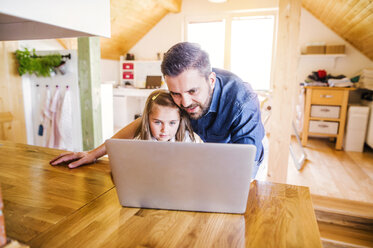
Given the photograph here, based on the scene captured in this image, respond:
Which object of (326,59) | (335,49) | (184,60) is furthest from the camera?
(326,59)

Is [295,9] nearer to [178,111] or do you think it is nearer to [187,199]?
[178,111]

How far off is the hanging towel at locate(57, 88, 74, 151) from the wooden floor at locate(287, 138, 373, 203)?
267cm

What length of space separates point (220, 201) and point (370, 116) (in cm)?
410

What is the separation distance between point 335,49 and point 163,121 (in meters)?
4.17

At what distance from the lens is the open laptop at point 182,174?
Result: 0.63 m

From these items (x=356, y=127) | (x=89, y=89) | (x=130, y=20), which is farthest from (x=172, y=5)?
(x=356, y=127)

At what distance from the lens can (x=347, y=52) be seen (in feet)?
14.4

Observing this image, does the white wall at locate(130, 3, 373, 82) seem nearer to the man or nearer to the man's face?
the man

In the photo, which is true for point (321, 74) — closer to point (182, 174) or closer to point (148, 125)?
point (148, 125)

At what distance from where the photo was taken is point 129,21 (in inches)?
186

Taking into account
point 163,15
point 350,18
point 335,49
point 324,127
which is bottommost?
point 324,127

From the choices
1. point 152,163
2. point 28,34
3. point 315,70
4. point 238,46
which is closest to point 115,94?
point 238,46

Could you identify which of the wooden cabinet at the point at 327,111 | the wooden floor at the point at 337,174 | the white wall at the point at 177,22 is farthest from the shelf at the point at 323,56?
the wooden floor at the point at 337,174

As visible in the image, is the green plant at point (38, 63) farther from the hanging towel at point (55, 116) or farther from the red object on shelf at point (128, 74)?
the red object on shelf at point (128, 74)
